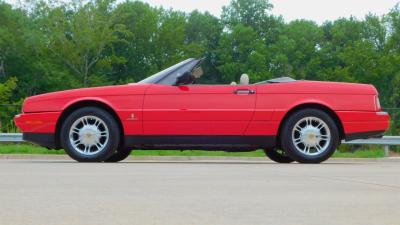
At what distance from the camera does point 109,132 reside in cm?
1029

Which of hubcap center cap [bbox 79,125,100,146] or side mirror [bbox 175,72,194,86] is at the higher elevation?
side mirror [bbox 175,72,194,86]

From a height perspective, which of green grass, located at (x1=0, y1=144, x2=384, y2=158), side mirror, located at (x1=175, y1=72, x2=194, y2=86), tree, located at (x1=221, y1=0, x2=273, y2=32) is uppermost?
tree, located at (x1=221, y1=0, x2=273, y2=32)

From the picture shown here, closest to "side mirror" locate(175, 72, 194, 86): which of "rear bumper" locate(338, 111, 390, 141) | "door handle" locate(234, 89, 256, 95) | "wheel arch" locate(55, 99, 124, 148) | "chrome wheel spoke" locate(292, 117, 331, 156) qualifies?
"door handle" locate(234, 89, 256, 95)

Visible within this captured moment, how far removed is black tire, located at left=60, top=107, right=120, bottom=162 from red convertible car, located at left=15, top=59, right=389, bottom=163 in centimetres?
1

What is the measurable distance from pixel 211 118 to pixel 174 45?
64114 mm

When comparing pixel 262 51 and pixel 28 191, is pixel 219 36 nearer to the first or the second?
pixel 262 51

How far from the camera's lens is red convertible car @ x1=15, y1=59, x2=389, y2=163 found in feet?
33.8

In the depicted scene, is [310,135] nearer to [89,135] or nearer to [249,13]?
[89,135]

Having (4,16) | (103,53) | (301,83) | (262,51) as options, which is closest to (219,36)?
(262,51)

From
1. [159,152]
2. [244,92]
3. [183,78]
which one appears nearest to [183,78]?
[183,78]

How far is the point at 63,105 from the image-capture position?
10445 mm

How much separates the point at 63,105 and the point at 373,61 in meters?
64.3

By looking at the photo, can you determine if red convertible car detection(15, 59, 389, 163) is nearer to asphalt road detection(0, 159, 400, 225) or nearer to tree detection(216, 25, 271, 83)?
asphalt road detection(0, 159, 400, 225)

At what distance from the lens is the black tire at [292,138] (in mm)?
10242
